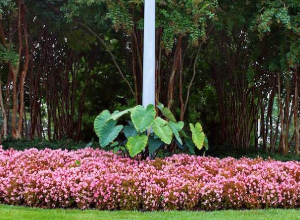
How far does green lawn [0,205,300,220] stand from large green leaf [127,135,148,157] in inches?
47.3

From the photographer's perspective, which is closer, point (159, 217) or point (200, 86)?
point (159, 217)

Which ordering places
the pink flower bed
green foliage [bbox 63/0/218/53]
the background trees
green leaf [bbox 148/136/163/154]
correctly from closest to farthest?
the pink flower bed → green leaf [bbox 148/136/163/154] → green foliage [bbox 63/0/218/53] → the background trees

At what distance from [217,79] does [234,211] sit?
8606 millimetres

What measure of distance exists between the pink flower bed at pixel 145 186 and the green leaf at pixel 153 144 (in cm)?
37

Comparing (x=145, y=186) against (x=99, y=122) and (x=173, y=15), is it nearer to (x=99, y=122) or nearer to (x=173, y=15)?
(x=99, y=122)

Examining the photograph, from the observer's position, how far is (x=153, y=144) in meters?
5.63

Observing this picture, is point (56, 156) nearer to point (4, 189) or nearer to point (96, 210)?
point (4, 189)

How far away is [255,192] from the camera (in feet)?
15.3

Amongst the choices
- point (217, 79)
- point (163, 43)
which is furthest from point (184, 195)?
point (217, 79)

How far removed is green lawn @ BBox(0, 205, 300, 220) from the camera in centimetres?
387

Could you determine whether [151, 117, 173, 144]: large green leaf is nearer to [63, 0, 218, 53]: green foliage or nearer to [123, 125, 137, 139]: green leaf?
[123, 125, 137, 139]: green leaf

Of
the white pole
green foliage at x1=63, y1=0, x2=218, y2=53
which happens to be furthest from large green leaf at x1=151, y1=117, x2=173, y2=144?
green foliage at x1=63, y1=0, x2=218, y2=53

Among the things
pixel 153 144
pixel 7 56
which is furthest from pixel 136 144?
pixel 7 56

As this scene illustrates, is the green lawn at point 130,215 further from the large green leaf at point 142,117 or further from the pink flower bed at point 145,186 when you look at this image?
the large green leaf at point 142,117
